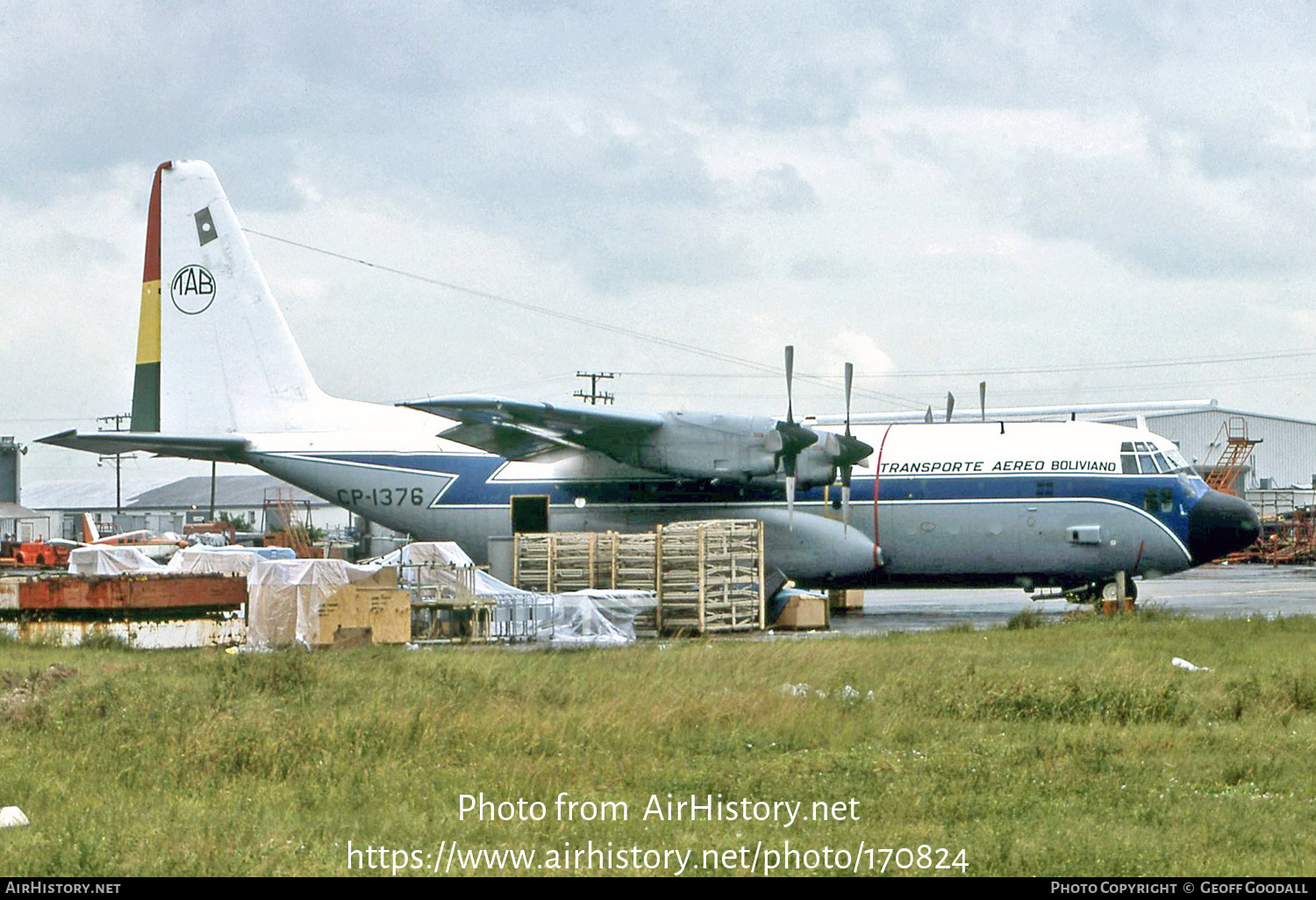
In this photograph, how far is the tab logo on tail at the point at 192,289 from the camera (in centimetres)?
3097

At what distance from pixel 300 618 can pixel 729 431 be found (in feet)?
28.4

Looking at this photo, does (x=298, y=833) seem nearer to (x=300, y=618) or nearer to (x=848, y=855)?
(x=848, y=855)

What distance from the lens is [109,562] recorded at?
27938 millimetres

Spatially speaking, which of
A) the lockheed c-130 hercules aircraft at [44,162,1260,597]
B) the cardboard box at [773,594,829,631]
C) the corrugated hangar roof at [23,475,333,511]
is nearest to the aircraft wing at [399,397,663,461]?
the lockheed c-130 hercules aircraft at [44,162,1260,597]

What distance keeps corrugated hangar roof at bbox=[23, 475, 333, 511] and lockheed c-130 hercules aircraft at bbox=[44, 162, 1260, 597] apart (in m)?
90.5

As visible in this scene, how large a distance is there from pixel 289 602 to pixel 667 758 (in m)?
11.3

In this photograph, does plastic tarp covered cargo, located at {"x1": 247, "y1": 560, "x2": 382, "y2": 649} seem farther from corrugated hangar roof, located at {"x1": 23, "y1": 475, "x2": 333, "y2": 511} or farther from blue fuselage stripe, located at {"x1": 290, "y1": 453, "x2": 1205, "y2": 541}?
corrugated hangar roof, located at {"x1": 23, "y1": 475, "x2": 333, "y2": 511}

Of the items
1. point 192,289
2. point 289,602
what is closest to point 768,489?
point 289,602

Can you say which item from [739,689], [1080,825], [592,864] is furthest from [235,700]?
[1080,825]

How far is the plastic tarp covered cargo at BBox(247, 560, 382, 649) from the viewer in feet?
70.5

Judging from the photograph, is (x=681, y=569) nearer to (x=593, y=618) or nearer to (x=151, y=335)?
(x=593, y=618)

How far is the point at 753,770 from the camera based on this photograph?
11023 mm

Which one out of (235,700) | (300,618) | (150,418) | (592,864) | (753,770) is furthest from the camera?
(150,418)

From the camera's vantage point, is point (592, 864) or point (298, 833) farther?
point (298, 833)
